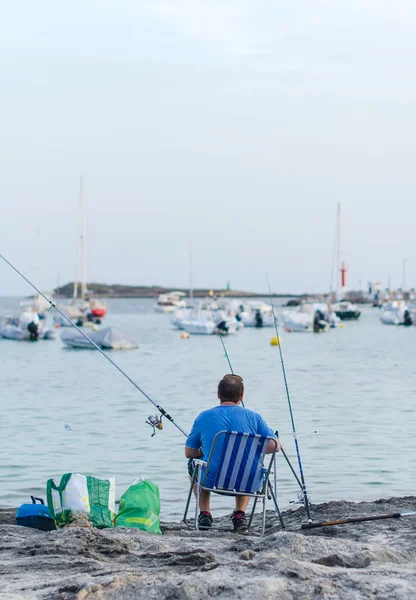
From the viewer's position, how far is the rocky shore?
16.1ft

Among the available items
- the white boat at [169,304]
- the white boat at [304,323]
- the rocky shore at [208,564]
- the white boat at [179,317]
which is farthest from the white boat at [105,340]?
the white boat at [169,304]

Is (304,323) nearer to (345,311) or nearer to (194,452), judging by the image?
(345,311)

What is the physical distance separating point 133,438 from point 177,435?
674mm

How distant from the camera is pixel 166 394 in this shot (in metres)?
24.1

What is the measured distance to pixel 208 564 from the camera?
18.0 feet

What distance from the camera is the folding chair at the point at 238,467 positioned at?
6.90 metres

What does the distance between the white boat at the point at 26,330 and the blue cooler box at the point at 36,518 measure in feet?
149

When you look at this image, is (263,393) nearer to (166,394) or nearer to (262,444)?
(166,394)

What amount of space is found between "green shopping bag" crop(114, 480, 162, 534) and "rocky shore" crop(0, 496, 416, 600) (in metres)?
0.20

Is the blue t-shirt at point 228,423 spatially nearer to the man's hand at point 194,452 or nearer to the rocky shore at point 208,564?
the man's hand at point 194,452

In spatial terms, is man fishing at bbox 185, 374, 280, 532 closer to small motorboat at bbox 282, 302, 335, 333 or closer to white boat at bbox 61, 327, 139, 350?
white boat at bbox 61, 327, 139, 350

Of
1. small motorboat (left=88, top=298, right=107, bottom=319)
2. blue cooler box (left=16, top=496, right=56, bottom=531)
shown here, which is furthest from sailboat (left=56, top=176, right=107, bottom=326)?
blue cooler box (left=16, top=496, right=56, bottom=531)

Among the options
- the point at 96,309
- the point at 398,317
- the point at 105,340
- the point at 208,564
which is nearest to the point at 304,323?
the point at 398,317

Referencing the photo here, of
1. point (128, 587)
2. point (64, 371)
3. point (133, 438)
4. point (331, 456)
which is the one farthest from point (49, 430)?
point (64, 371)
